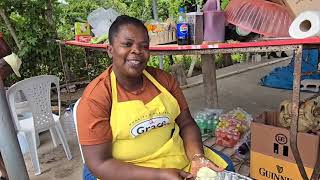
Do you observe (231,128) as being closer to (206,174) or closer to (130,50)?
(206,174)

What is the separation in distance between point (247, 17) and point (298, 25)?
535 mm

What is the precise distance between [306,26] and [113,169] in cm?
125

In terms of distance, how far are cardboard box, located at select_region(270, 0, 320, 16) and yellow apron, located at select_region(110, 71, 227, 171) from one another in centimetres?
99

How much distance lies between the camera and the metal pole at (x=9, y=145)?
1.85 metres

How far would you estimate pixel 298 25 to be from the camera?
1.72 m

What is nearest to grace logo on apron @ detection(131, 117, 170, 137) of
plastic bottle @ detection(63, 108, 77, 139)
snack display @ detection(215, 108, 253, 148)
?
snack display @ detection(215, 108, 253, 148)

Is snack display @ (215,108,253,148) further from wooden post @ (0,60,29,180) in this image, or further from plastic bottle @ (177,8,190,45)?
wooden post @ (0,60,29,180)

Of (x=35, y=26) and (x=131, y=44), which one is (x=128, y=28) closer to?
(x=131, y=44)

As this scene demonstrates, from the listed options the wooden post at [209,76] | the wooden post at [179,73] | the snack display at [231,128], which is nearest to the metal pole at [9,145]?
the snack display at [231,128]

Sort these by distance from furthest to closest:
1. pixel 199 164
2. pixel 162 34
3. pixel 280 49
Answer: pixel 162 34, pixel 280 49, pixel 199 164

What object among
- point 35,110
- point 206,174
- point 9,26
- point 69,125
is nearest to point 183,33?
point 206,174

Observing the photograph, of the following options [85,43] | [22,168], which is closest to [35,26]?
[85,43]

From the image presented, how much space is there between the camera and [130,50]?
1616 millimetres

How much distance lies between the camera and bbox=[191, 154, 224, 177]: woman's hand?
1.58m
